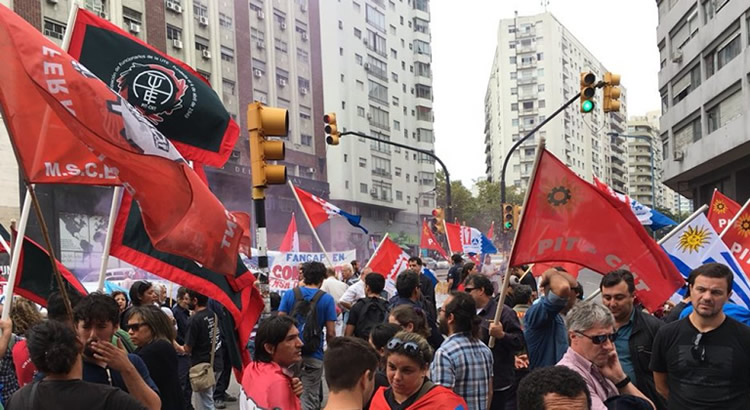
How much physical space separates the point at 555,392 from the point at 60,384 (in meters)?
2.07

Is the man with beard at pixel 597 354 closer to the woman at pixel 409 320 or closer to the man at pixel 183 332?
the woman at pixel 409 320

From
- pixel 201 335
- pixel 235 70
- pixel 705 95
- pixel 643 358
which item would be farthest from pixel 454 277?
pixel 235 70

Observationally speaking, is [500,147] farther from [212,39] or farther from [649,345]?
[649,345]

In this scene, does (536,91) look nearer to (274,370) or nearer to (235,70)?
(235,70)

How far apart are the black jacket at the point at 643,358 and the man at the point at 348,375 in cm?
222

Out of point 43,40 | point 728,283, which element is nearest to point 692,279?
point 728,283

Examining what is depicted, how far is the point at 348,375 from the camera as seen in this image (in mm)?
3264

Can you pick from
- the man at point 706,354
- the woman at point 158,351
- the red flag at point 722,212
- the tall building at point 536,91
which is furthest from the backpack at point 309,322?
the tall building at point 536,91

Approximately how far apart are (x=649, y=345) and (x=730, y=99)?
2862 centimetres

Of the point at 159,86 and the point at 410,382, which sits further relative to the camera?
the point at 159,86

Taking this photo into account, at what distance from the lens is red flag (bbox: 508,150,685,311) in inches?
206

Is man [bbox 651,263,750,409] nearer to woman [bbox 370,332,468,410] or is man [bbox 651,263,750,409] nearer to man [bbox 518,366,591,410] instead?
A: woman [bbox 370,332,468,410]

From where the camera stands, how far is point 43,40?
13.8 ft

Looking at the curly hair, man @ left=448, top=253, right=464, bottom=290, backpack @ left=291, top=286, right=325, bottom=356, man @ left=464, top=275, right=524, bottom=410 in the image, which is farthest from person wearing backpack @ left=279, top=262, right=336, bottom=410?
man @ left=448, top=253, right=464, bottom=290
